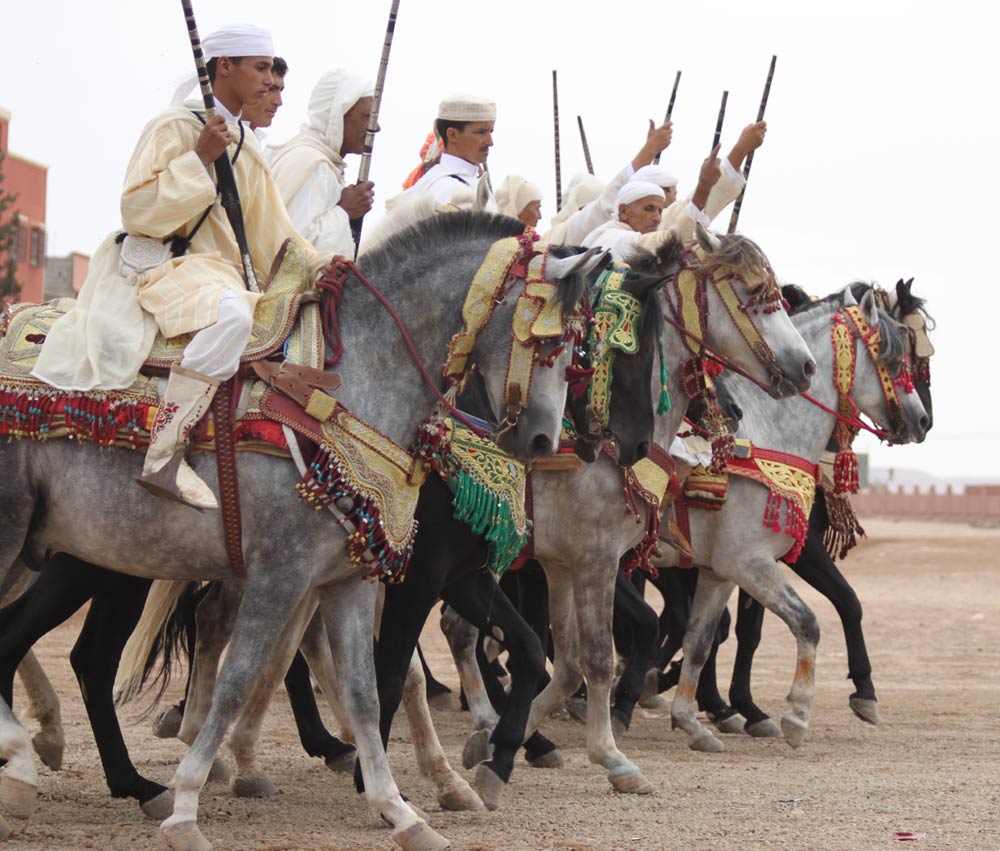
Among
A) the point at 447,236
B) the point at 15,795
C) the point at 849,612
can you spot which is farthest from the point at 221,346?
the point at 849,612

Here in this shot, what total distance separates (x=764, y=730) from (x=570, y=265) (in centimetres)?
542

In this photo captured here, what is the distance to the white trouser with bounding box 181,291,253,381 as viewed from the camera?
243 inches

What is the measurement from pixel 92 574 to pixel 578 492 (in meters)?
2.44

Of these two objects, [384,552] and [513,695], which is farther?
[513,695]

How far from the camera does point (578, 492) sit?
856cm

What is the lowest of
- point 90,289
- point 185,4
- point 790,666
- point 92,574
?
point 790,666

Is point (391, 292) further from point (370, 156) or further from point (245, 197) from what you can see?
point (370, 156)

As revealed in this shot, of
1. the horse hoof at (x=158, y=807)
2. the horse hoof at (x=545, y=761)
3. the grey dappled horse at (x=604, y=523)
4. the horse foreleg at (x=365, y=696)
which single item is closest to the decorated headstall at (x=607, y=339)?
the grey dappled horse at (x=604, y=523)

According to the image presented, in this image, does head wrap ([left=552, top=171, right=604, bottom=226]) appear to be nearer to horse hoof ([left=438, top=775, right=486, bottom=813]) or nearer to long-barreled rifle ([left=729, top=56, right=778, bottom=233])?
long-barreled rifle ([left=729, top=56, right=778, bottom=233])

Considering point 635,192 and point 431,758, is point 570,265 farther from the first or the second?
point 635,192

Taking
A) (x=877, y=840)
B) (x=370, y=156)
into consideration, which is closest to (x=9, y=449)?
(x=370, y=156)

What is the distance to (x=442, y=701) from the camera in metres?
12.1

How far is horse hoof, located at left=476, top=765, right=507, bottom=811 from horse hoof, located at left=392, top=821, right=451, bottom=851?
1287 millimetres

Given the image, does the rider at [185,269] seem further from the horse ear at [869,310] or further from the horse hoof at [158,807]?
the horse ear at [869,310]
